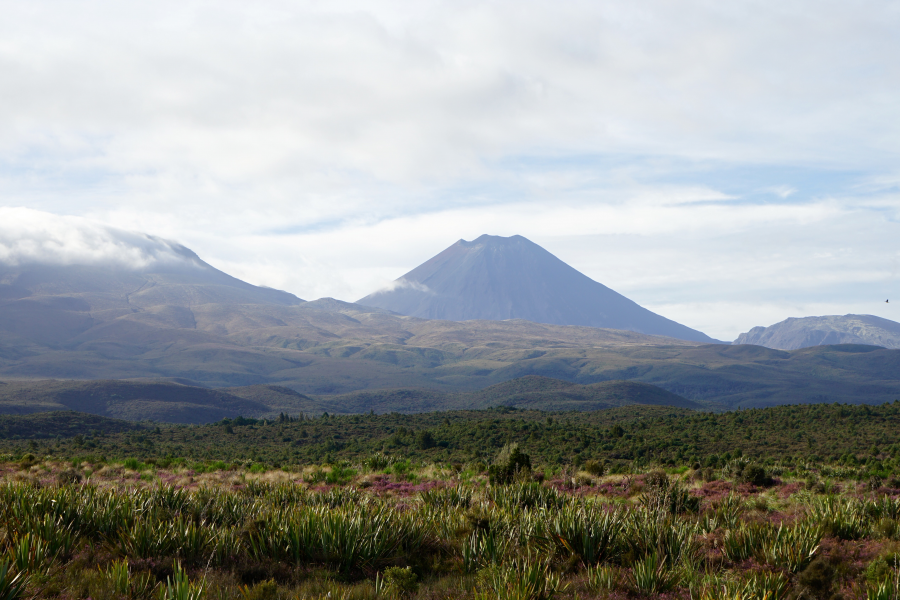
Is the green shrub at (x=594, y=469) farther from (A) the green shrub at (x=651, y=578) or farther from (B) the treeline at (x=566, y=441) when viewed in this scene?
(A) the green shrub at (x=651, y=578)

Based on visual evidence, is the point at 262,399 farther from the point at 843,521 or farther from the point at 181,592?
the point at 181,592

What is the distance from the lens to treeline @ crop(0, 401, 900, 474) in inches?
1193

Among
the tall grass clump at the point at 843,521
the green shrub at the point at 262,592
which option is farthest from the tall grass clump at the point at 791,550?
the green shrub at the point at 262,592

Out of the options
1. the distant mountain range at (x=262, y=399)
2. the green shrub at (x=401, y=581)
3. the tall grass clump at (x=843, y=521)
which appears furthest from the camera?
the distant mountain range at (x=262, y=399)

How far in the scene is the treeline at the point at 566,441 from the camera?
3030 centimetres

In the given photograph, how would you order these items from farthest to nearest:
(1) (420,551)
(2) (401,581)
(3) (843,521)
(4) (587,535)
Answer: (3) (843,521) < (1) (420,551) < (4) (587,535) < (2) (401,581)

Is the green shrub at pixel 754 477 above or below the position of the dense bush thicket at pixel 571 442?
above

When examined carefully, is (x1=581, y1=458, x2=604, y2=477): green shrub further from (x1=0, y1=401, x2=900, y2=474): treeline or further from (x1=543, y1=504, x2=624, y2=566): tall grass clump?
(x1=543, y1=504, x2=624, y2=566): tall grass clump

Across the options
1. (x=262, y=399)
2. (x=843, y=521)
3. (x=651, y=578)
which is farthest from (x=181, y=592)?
(x=262, y=399)

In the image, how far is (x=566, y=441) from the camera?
37156 mm

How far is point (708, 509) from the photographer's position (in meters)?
13.3

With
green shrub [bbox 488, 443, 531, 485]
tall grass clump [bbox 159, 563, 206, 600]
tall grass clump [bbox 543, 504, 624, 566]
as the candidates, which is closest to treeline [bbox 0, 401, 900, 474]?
green shrub [bbox 488, 443, 531, 485]

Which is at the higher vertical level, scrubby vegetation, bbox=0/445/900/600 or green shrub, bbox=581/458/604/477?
scrubby vegetation, bbox=0/445/900/600

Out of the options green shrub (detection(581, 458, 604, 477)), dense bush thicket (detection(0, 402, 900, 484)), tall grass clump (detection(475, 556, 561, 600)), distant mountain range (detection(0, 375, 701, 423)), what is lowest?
distant mountain range (detection(0, 375, 701, 423))
